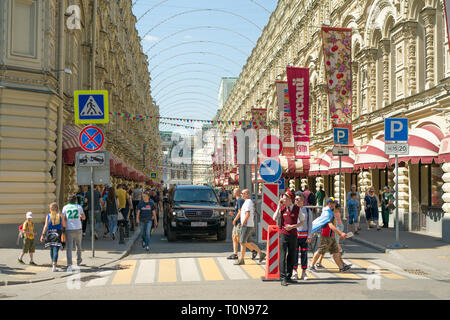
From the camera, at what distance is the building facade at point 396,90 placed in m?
19.4

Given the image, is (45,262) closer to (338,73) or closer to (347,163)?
(338,73)

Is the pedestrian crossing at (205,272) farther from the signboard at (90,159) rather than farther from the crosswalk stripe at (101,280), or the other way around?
the signboard at (90,159)

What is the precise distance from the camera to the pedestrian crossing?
10.6m

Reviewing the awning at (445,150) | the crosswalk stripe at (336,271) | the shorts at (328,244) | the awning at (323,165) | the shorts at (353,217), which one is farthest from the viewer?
the awning at (323,165)

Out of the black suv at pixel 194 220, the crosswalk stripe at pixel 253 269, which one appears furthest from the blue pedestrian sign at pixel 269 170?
the black suv at pixel 194 220

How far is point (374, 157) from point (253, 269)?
470 inches

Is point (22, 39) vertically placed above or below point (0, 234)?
above

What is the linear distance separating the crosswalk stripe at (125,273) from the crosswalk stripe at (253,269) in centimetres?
250

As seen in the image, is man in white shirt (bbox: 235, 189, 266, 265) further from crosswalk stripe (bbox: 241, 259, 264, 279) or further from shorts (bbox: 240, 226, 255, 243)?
crosswalk stripe (bbox: 241, 259, 264, 279)

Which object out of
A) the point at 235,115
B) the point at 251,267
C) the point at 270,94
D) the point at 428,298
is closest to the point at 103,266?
the point at 251,267

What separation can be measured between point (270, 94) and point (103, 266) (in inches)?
1759

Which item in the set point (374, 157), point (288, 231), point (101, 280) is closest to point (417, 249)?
point (288, 231)
